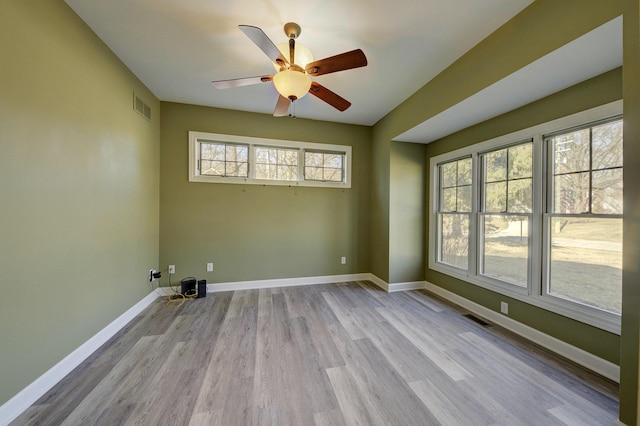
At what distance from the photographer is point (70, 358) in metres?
1.81

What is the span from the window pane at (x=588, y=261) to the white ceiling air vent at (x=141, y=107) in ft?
15.2

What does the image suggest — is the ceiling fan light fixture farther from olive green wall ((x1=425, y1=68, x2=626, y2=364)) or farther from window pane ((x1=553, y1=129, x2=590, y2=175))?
window pane ((x1=553, y1=129, x2=590, y2=175))

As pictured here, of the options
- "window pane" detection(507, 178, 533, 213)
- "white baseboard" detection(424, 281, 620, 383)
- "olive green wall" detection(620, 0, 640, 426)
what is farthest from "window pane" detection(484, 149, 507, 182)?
"white baseboard" detection(424, 281, 620, 383)

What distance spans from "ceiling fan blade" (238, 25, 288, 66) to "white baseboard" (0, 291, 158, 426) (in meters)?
2.64

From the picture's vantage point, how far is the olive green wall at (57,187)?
1.39 meters

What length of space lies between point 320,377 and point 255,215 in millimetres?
2497

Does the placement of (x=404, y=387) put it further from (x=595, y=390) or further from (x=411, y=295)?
(x=411, y=295)

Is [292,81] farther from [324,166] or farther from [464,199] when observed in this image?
[464,199]

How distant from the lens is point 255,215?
12.1ft

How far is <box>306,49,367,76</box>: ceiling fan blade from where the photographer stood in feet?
5.44

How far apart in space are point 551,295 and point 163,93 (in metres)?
5.00

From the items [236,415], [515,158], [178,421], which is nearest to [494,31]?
[515,158]

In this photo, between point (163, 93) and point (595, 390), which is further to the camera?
point (163, 93)

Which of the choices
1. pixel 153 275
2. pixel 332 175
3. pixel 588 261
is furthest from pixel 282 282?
pixel 588 261
